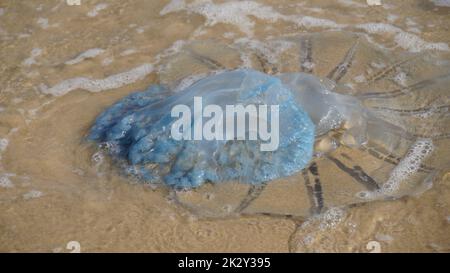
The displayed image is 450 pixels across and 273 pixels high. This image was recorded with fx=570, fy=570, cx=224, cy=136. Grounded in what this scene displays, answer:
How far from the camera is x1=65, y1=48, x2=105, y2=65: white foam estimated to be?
187 inches

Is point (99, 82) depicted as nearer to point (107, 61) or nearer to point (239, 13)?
point (107, 61)

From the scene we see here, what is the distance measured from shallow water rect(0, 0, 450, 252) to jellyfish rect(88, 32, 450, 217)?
1 cm

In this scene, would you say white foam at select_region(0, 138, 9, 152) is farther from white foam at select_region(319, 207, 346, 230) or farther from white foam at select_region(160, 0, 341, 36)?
white foam at select_region(319, 207, 346, 230)

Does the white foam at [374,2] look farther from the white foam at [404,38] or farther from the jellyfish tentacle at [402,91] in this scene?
the jellyfish tentacle at [402,91]

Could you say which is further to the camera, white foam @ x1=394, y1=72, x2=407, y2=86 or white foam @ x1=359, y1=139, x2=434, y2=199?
white foam @ x1=394, y1=72, x2=407, y2=86

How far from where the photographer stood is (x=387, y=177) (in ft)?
11.5

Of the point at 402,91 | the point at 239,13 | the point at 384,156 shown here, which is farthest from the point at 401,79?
the point at 239,13

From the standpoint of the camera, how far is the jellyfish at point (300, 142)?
11.2 feet

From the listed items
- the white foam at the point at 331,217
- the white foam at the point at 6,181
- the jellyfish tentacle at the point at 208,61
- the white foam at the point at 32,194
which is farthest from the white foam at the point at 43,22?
the white foam at the point at 331,217

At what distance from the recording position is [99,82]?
4.52 meters

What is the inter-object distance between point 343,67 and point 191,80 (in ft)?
3.80

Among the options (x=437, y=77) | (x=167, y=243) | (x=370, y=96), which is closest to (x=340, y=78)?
(x=370, y=96)

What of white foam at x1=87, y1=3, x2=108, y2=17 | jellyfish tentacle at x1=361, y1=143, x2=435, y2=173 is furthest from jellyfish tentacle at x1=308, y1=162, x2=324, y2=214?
white foam at x1=87, y1=3, x2=108, y2=17
